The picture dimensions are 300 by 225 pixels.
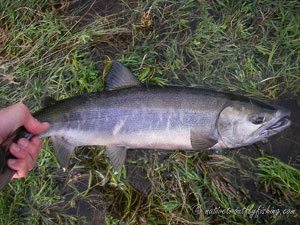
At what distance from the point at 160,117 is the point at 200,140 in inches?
21.3

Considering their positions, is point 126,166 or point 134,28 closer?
point 126,166

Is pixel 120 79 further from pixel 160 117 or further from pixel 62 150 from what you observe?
pixel 62 150

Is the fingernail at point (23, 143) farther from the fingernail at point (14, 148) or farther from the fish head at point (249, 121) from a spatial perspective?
the fish head at point (249, 121)

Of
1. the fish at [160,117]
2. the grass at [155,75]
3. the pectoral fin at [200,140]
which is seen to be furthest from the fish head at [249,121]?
the grass at [155,75]

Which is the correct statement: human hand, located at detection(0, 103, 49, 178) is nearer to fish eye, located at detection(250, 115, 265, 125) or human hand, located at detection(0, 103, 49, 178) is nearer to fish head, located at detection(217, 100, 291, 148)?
fish head, located at detection(217, 100, 291, 148)

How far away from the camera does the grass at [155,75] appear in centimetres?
321

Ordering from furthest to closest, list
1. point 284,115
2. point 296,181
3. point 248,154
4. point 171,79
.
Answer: point 171,79 → point 248,154 → point 296,181 → point 284,115

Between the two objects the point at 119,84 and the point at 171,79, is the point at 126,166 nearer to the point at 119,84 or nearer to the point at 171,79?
the point at 119,84

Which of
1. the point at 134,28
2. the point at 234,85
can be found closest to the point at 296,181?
the point at 234,85

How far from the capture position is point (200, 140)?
2.90 metres

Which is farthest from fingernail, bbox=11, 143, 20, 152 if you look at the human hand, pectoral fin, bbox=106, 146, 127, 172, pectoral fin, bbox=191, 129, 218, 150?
pectoral fin, bbox=191, 129, 218, 150

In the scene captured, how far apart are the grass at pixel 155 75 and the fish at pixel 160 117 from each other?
17.8 inches

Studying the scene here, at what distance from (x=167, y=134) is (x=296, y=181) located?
67.7 inches

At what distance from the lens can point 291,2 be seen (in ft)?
11.6
